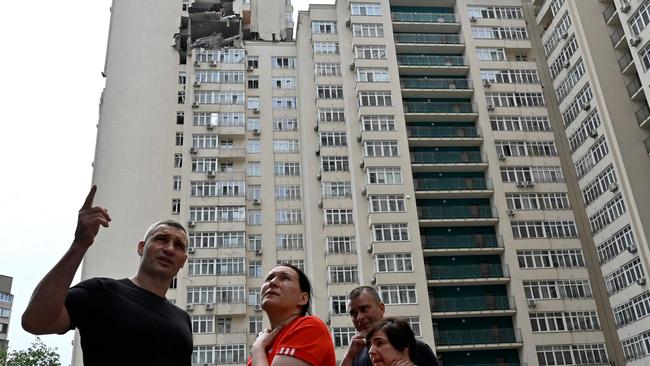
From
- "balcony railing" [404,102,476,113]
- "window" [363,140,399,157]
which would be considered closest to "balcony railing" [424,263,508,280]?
"window" [363,140,399,157]

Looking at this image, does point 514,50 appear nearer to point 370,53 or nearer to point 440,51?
point 440,51

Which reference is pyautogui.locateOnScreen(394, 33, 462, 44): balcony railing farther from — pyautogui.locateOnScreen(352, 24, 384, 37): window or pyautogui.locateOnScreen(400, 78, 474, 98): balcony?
pyautogui.locateOnScreen(400, 78, 474, 98): balcony

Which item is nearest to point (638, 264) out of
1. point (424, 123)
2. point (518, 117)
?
point (518, 117)

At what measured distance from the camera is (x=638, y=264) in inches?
1401

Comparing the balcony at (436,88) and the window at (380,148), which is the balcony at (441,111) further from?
the window at (380,148)

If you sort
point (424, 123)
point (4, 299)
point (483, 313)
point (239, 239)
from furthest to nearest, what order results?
point (4, 299), point (424, 123), point (239, 239), point (483, 313)

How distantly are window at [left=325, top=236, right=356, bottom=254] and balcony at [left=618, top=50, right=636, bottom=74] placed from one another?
73.3 ft

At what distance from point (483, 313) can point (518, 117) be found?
1647cm

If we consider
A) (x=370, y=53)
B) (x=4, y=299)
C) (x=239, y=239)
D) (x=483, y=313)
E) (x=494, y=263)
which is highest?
(x=370, y=53)

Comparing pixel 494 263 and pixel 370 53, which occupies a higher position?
pixel 370 53

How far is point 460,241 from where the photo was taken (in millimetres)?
43781

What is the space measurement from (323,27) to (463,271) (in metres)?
24.3

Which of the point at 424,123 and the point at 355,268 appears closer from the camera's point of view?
the point at 355,268

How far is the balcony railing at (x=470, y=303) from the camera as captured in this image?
4122 centimetres
